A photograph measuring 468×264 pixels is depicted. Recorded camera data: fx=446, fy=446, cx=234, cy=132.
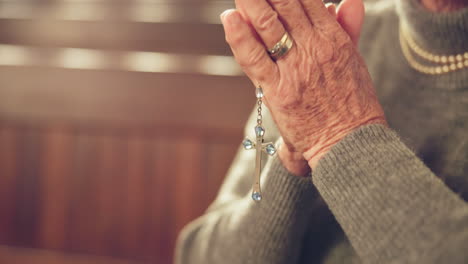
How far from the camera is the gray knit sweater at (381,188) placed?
0.50 meters

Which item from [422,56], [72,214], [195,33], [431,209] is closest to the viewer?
[431,209]

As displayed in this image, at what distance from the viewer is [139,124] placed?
1570 millimetres

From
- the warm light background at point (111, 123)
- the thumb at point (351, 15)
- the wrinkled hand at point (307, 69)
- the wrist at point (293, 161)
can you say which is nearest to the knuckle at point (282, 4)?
the wrinkled hand at point (307, 69)

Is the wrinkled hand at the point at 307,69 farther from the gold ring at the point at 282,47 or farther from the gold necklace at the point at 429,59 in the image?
the gold necklace at the point at 429,59

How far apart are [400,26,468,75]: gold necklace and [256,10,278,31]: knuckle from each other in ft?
0.99

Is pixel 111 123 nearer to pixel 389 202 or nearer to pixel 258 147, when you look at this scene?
pixel 258 147

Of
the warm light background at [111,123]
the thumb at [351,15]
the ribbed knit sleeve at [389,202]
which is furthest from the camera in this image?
the warm light background at [111,123]

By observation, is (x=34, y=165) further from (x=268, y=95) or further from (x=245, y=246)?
(x=268, y=95)

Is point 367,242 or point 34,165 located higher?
point 34,165

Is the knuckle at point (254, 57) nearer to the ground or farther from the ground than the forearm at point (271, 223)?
farther from the ground

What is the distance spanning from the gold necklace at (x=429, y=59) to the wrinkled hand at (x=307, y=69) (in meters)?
0.17

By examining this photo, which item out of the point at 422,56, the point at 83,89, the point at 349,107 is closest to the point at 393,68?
the point at 422,56

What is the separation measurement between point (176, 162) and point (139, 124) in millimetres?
187

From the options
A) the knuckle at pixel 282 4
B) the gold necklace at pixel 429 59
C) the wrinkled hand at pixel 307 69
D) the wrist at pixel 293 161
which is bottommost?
the wrist at pixel 293 161
